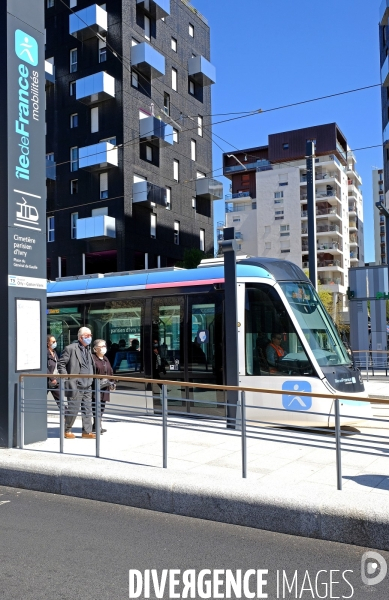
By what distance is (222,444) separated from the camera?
895 centimetres

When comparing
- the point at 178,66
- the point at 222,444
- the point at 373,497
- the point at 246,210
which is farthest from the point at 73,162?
the point at 246,210

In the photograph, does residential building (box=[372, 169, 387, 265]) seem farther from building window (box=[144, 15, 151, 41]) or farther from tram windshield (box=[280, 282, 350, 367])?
tram windshield (box=[280, 282, 350, 367])

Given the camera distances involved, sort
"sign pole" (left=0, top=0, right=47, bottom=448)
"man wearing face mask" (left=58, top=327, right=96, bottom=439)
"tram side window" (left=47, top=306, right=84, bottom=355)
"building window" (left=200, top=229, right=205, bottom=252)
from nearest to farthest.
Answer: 1. "sign pole" (left=0, top=0, right=47, bottom=448)
2. "man wearing face mask" (left=58, top=327, right=96, bottom=439)
3. "tram side window" (left=47, top=306, right=84, bottom=355)
4. "building window" (left=200, top=229, right=205, bottom=252)

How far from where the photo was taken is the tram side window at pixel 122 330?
1240cm

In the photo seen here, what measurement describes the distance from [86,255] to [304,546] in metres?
33.0

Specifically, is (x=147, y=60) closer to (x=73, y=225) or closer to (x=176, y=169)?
(x=176, y=169)

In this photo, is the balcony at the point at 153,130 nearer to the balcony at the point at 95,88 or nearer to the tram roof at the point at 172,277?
the balcony at the point at 95,88

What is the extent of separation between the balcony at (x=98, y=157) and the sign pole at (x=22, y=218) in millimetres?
26196

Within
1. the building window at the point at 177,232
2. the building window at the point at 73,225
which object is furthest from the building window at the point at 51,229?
the building window at the point at 177,232

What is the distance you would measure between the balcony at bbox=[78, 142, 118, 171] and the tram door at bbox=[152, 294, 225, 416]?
24453mm

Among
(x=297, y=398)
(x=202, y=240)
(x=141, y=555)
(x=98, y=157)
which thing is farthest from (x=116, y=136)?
(x=141, y=555)

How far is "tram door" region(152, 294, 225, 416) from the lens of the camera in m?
11.3

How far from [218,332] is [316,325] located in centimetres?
178

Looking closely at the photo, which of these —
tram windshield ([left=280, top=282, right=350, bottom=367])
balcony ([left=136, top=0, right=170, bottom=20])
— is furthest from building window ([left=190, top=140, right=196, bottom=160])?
tram windshield ([left=280, top=282, right=350, bottom=367])
